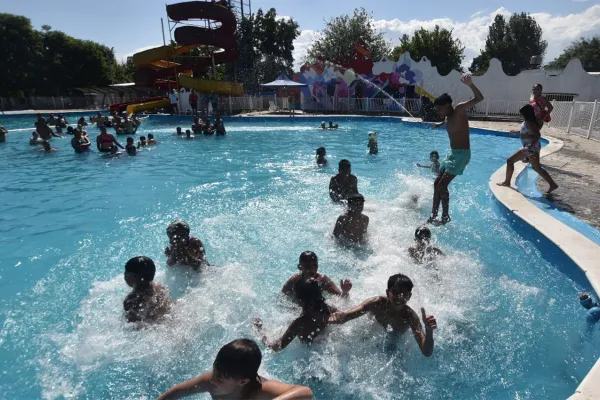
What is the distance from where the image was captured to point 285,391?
6.70 feet

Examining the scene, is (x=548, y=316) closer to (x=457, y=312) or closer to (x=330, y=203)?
(x=457, y=312)

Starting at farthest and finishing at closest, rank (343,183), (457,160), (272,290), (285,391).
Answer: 1. (343,183)
2. (457,160)
3. (272,290)
4. (285,391)

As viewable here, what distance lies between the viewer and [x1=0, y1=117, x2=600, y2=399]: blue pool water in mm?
3205

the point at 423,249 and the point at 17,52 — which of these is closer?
the point at 423,249

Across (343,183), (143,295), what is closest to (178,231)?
(143,295)

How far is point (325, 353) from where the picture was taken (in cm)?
330

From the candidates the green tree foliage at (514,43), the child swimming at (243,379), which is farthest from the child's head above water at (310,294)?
the green tree foliage at (514,43)

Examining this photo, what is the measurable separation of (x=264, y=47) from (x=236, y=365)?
49486 millimetres

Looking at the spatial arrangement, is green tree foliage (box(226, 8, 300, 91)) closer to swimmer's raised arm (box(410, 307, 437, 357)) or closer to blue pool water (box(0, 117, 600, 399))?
blue pool water (box(0, 117, 600, 399))

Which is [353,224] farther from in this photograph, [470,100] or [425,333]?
[425,333]

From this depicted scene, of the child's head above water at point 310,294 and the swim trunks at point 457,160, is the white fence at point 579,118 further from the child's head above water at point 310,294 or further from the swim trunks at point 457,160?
the child's head above water at point 310,294

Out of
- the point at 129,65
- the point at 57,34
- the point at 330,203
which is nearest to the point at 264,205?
the point at 330,203

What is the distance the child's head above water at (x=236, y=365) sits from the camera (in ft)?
6.24

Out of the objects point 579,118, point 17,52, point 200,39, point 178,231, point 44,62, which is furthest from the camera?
point 44,62
